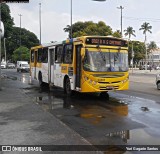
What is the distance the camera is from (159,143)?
22.8 feet

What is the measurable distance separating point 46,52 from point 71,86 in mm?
5581

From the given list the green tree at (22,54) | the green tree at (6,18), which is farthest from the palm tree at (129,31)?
the green tree at (6,18)

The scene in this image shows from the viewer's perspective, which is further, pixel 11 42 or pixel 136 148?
pixel 11 42

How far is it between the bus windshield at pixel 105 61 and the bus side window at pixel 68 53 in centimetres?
148

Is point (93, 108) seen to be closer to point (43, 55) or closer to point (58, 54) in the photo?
point (58, 54)

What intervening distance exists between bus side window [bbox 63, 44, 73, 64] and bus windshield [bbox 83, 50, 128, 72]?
4.84 ft

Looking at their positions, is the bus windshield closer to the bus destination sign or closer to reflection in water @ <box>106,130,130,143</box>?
the bus destination sign

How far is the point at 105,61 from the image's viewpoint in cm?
1448

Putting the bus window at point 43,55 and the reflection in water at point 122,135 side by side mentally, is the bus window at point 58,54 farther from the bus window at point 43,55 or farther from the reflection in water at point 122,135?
the reflection in water at point 122,135

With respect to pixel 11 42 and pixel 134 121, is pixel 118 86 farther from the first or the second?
pixel 11 42

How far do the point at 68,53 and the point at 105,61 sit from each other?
241cm

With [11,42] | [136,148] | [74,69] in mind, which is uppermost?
[11,42]

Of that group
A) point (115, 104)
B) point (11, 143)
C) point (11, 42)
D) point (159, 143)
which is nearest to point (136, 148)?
point (159, 143)

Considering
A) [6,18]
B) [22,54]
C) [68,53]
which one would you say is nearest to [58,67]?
[68,53]
